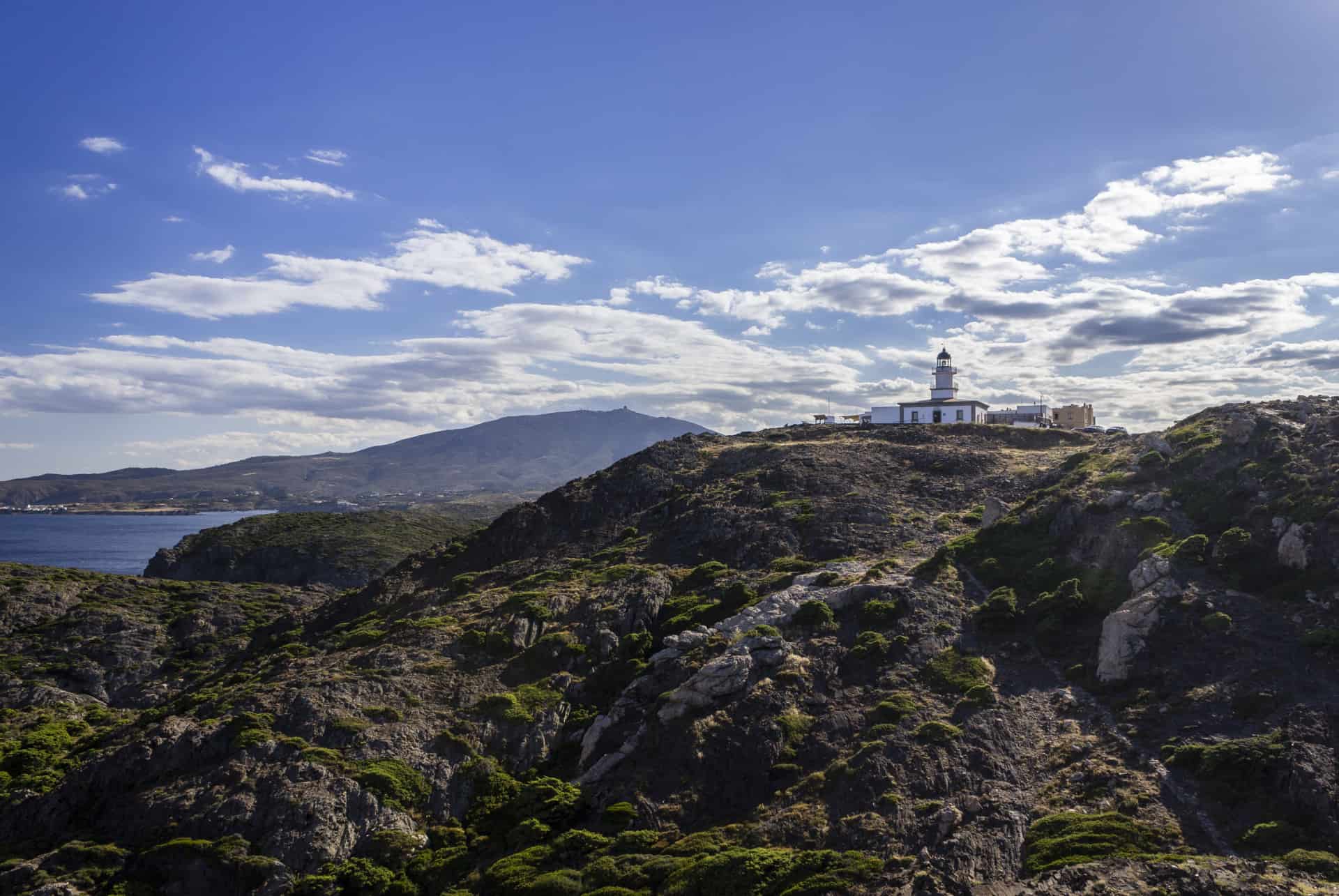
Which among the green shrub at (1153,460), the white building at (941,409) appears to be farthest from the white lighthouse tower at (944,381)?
the green shrub at (1153,460)

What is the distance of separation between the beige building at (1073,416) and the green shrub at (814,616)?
71.4 metres

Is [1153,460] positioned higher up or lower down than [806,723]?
higher up

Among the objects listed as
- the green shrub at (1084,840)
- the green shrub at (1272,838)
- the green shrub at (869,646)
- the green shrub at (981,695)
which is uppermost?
the green shrub at (869,646)

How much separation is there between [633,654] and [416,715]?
10.6 meters

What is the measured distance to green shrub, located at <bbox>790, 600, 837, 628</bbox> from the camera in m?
37.7

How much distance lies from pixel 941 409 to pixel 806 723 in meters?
65.9

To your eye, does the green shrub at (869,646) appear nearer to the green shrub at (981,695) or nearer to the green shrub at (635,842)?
the green shrub at (981,695)

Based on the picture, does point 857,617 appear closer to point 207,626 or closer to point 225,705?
point 225,705

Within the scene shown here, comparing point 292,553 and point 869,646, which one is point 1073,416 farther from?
point 292,553

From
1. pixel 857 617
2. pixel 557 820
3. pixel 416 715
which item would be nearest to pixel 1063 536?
pixel 857 617

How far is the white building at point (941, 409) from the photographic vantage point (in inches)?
3511

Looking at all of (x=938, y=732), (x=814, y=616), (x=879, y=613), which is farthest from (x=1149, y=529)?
(x=938, y=732)

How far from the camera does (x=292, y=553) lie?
13512 cm

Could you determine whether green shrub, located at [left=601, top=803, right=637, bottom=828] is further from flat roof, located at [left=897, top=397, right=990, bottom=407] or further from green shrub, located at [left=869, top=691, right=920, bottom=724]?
flat roof, located at [left=897, top=397, right=990, bottom=407]
